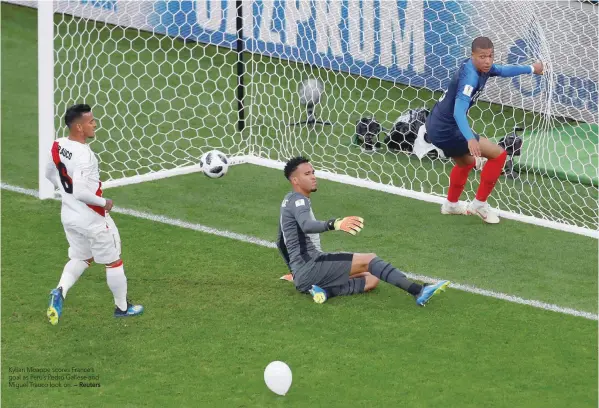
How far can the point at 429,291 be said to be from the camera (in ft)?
28.2

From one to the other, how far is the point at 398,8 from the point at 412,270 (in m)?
5.60

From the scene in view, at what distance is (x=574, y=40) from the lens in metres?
11.8

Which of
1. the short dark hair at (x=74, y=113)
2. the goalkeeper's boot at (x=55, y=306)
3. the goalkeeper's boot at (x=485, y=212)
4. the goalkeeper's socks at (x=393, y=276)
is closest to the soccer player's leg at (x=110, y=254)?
the goalkeeper's boot at (x=55, y=306)

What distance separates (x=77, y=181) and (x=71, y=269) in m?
0.77

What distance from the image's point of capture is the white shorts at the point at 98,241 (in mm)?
8109

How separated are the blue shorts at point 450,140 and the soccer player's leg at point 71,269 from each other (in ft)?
11.7

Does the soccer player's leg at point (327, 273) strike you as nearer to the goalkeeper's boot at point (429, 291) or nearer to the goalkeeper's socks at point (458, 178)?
the goalkeeper's boot at point (429, 291)

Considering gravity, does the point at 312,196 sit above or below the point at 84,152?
below

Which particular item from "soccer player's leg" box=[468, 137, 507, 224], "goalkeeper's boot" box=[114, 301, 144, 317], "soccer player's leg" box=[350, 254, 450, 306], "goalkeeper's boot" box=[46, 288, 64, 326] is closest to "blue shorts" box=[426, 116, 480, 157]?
"soccer player's leg" box=[468, 137, 507, 224]

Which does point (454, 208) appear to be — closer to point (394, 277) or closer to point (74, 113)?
point (394, 277)

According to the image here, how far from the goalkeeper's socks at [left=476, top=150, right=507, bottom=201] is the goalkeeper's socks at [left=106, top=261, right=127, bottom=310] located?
3.76 m

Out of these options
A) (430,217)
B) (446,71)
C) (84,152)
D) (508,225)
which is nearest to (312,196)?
(430,217)

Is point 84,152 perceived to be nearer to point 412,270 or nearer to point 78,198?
point 78,198

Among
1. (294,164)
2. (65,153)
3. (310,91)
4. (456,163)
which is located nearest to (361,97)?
(310,91)
